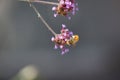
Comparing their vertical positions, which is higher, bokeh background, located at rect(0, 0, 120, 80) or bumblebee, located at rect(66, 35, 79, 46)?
bokeh background, located at rect(0, 0, 120, 80)

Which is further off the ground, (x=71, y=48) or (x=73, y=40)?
(x=71, y=48)

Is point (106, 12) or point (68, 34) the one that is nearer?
point (68, 34)

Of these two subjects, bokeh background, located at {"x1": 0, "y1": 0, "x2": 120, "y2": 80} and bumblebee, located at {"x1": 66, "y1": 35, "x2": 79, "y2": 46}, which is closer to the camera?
bumblebee, located at {"x1": 66, "y1": 35, "x2": 79, "y2": 46}

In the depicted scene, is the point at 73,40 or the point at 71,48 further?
the point at 71,48

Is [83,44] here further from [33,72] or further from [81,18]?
[33,72]

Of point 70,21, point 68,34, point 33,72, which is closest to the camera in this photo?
point 68,34

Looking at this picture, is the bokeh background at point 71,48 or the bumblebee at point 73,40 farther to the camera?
the bokeh background at point 71,48

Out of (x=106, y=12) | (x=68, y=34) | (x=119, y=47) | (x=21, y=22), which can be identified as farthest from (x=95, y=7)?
(x=68, y=34)

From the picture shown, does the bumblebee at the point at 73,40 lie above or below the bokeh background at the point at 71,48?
below
